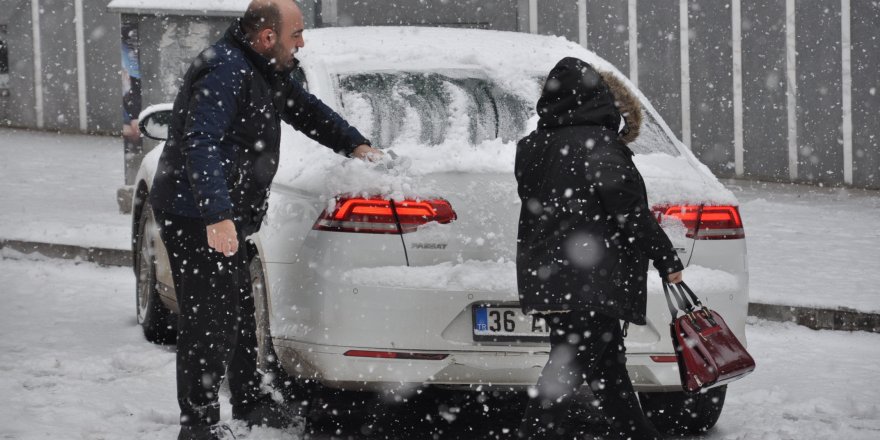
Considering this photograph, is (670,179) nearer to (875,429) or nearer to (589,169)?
(589,169)

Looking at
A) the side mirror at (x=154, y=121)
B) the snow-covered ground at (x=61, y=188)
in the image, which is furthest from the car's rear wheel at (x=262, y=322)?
the snow-covered ground at (x=61, y=188)

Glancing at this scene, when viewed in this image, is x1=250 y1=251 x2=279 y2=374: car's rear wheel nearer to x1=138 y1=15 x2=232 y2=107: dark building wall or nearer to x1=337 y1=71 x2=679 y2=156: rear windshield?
x1=337 y1=71 x2=679 y2=156: rear windshield

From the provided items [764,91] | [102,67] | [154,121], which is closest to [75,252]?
[154,121]

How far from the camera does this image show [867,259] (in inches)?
409

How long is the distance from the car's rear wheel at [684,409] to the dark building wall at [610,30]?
12.8 meters

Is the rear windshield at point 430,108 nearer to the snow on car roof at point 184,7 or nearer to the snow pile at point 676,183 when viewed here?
the snow pile at point 676,183

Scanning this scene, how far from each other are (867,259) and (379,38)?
5.92 meters

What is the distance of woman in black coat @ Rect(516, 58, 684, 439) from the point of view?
4387mm

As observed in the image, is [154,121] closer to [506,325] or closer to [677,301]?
[506,325]

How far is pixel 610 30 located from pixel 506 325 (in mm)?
13720

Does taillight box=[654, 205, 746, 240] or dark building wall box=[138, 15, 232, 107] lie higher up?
dark building wall box=[138, 15, 232, 107]

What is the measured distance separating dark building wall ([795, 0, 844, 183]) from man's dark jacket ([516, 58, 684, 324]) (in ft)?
42.6

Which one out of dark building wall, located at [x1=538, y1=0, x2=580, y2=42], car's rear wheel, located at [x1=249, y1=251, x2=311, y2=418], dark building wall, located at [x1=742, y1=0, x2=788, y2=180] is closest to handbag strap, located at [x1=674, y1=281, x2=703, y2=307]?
car's rear wheel, located at [x1=249, y1=251, x2=311, y2=418]

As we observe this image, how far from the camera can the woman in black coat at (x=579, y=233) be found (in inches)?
173
